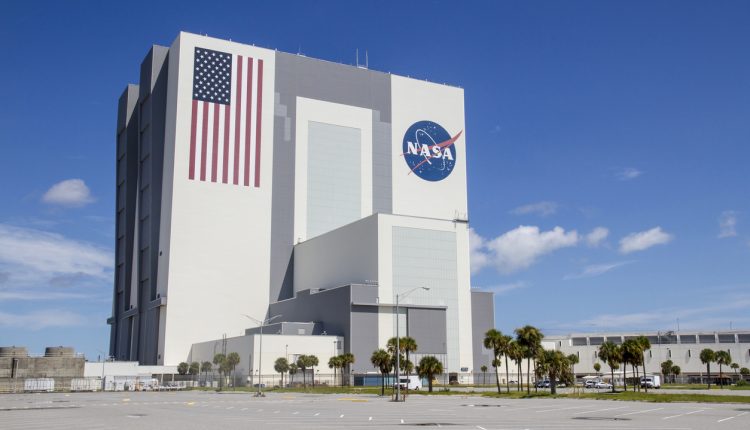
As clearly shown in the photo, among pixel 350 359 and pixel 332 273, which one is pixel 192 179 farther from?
pixel 350 359

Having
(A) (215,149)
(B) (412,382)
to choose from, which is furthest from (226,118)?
(B) (412,382)

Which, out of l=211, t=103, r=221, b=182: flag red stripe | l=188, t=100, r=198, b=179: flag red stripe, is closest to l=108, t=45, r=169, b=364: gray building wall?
l=188, t=100, r=198, b=179: flag red stripe

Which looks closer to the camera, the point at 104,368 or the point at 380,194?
the point at 104,368

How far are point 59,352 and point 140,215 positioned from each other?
29.5 metres

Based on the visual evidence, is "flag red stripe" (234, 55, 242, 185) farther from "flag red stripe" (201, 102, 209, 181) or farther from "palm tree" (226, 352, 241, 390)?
"palm tree" (226, 352, 241, 390)

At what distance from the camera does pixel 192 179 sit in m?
125

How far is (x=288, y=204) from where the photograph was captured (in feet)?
440

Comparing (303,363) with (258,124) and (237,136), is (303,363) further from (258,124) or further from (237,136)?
(258,124)

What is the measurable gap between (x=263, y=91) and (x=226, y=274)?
34.3m

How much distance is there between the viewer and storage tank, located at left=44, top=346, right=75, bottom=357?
133500 millimetres

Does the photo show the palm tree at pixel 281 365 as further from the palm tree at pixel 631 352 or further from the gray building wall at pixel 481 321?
the palm tree at pixel 631 352

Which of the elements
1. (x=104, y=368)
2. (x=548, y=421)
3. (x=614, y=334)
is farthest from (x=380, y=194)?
(x=548, y=421)

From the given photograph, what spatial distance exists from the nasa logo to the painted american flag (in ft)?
102

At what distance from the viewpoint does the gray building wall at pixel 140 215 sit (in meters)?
131
